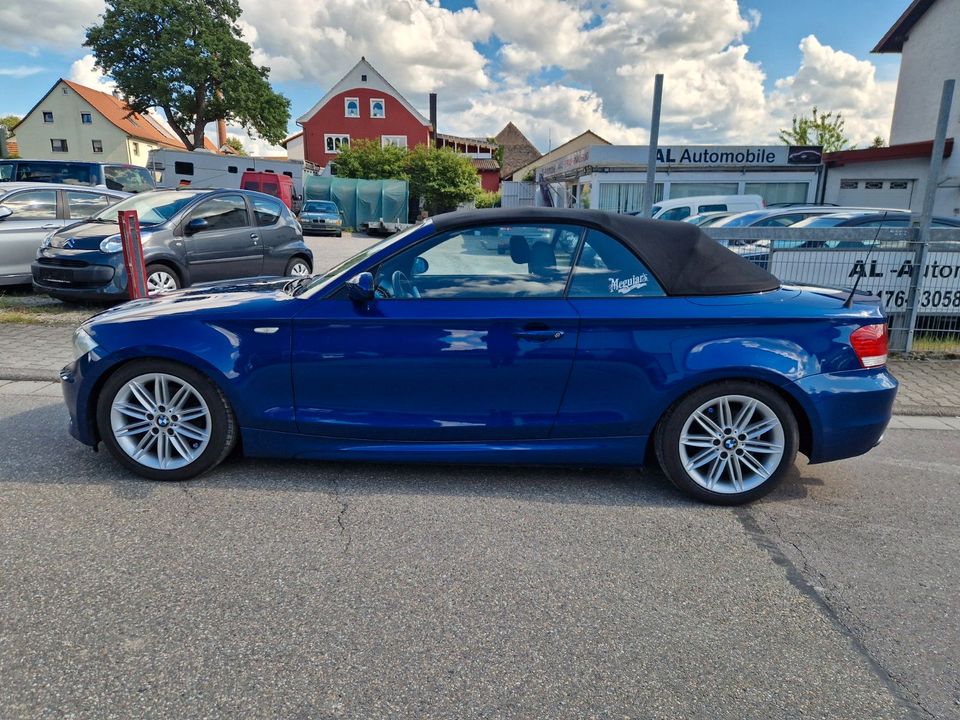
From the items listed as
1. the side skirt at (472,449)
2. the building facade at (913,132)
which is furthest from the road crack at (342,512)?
the building facade at (913,132)

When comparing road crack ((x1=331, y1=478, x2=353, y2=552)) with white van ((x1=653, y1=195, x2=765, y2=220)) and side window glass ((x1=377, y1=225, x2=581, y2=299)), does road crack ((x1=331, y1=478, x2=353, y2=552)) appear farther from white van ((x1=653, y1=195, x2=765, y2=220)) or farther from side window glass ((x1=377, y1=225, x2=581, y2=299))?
white van ((x1=653, y1=195, x2=765, y2=220))

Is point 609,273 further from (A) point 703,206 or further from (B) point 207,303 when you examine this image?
(A) point 703,206

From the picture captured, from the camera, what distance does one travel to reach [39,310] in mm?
8492

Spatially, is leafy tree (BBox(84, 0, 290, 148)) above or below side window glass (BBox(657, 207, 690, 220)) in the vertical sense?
above

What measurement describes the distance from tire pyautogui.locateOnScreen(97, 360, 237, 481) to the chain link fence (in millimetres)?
5353

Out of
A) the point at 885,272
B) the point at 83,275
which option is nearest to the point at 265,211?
the point at 83,275

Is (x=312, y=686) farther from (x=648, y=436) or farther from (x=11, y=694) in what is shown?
(x=648, y=436)

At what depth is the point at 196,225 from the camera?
341 inches

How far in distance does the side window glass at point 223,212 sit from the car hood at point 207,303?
5.18 m

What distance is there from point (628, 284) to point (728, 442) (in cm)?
101

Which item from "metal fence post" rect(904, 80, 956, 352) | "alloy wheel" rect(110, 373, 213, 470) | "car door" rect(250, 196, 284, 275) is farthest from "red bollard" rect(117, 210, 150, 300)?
"metal fence post" rect(904, 80, 956, 352)

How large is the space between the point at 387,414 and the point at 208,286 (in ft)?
5.65

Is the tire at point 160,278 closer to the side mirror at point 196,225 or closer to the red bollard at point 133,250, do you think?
the side mirror at point 196,225

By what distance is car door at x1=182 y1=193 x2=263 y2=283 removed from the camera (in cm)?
869
